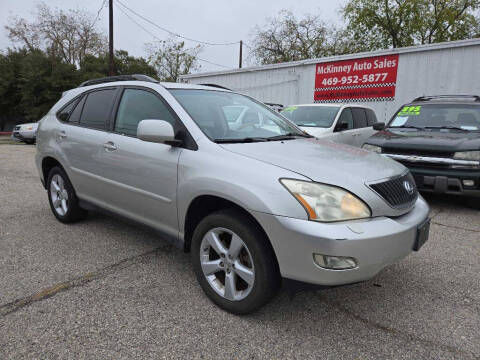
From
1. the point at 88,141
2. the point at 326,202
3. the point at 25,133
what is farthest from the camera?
the point at 25,133

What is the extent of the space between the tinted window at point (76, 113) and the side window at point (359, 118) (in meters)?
5.65

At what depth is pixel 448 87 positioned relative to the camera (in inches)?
363

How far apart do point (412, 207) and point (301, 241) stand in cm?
105

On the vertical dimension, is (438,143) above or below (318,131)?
below

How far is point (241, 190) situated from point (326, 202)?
1.68 feet

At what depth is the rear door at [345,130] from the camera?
6882mm

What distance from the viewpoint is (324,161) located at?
242 centimetres

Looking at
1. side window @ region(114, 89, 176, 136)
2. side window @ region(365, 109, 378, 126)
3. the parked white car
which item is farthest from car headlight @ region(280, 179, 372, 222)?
side window @ region(365, 109, 378, 126)

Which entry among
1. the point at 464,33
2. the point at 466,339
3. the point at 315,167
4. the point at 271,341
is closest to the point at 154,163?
the point at 315,167

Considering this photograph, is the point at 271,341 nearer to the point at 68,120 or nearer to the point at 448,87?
the point at 68,120

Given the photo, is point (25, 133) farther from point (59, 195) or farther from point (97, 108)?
point (97, 108)

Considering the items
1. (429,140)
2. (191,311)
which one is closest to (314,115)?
(429,140)

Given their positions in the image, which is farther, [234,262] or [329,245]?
[234,262]

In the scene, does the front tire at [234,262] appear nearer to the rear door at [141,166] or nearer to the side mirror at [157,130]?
the rear door at [141,166]
